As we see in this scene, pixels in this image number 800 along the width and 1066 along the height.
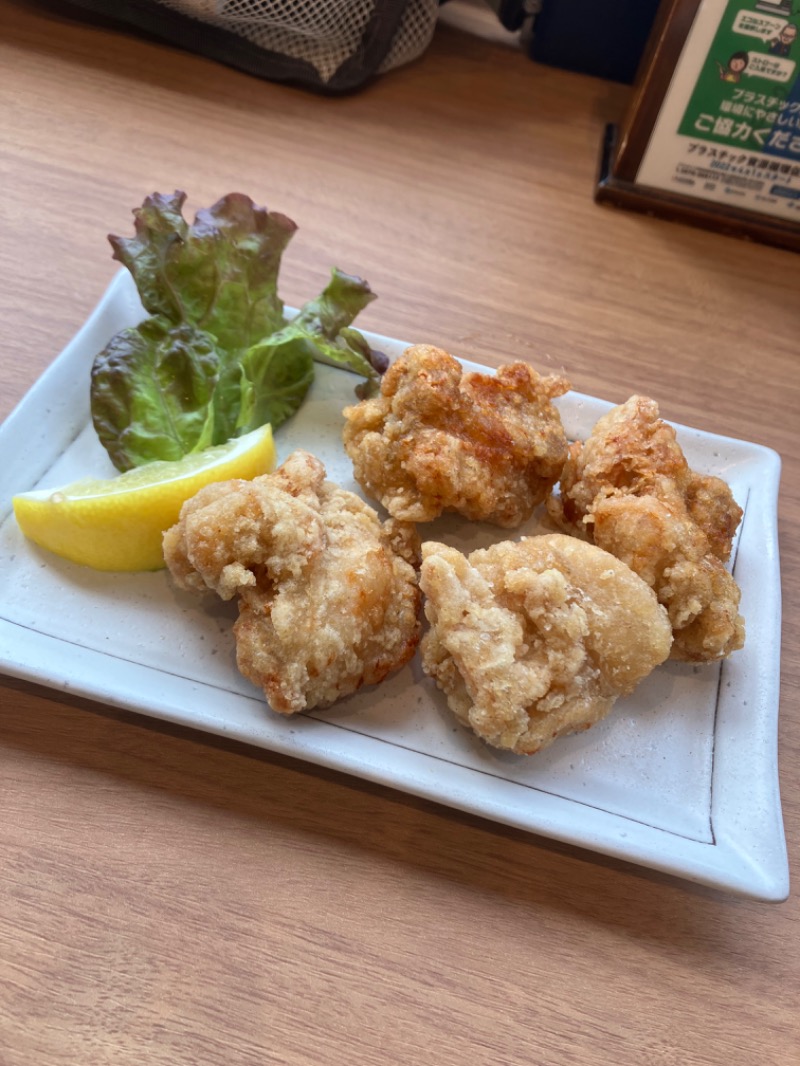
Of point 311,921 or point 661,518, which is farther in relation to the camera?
point 661,518

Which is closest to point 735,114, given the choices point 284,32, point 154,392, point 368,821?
point 284,32

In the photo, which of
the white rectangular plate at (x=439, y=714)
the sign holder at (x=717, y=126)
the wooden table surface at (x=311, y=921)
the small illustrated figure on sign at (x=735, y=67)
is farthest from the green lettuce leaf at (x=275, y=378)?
the small illustrated figure on sign at (x=735, y=67)

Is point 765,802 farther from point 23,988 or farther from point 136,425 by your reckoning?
point 136,425

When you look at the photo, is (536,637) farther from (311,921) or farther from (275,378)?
(275,378)

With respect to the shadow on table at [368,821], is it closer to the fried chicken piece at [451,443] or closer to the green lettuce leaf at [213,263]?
the fried chicken piece at [451,443]

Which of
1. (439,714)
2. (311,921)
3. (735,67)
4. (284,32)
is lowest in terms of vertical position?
(311,921)
